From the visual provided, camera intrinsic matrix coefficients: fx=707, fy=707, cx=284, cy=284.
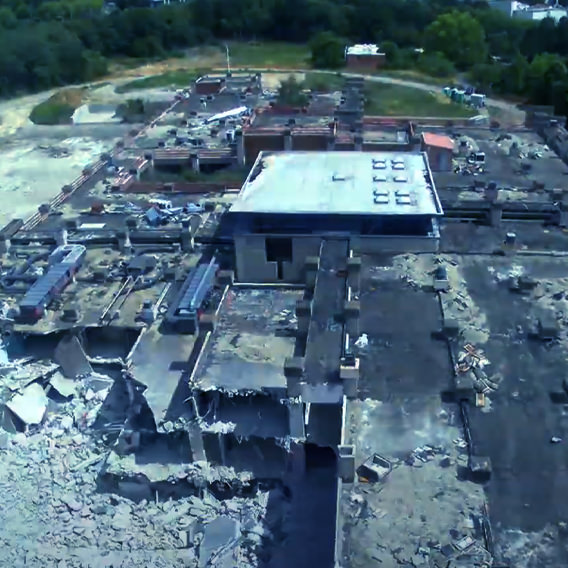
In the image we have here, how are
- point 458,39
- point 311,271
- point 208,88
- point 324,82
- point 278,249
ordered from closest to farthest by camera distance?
point 311,271 → point 278,249 → point 208,88 → point 324,82 → point 458,39

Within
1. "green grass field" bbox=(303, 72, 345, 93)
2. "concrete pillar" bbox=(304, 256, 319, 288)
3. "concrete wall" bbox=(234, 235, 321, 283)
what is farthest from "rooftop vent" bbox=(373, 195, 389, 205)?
"green grass field" bbox=(303, 72, 345, 93)

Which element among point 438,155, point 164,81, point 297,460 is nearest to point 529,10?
point 164,81

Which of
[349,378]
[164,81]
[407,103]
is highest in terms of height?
[349,378]

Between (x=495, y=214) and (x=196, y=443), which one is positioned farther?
(x=495, y=214)

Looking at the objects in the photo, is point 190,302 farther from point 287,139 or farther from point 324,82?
point 324,82

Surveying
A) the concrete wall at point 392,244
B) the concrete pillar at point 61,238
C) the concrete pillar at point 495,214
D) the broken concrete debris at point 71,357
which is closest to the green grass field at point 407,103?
the concrete pillar at point 495,214

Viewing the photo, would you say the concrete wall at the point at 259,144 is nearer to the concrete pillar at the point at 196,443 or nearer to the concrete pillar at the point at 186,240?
the concrete pillar at the point at 186,240
